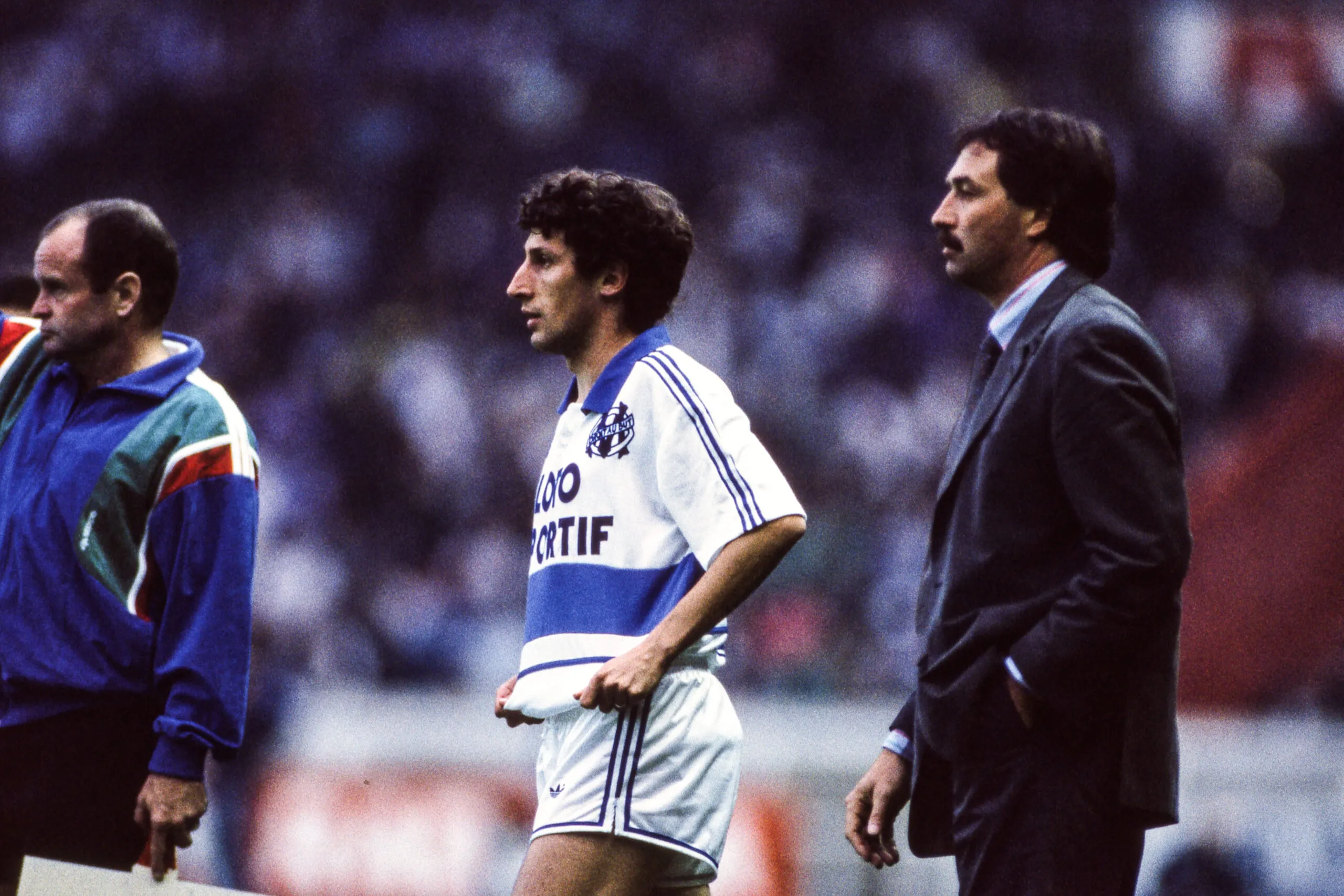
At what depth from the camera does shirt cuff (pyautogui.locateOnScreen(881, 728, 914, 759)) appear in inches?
133

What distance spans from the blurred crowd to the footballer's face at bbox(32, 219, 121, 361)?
6.65 meters

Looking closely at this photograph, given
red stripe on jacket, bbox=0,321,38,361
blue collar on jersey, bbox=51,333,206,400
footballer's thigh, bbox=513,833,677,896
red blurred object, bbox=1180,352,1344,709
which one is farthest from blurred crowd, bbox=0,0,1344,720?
footballer's thigh, bbox=513,833,677,896

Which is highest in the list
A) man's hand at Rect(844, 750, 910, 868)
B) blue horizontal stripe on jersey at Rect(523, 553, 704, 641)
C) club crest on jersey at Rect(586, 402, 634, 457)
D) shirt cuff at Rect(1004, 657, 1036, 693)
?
club crest on jersey at Rect(586, 402, 634, 457)

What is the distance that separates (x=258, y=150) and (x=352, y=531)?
529 cm

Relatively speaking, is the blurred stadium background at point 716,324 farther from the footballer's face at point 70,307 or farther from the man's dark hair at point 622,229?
the man's dark hair at point 622,229

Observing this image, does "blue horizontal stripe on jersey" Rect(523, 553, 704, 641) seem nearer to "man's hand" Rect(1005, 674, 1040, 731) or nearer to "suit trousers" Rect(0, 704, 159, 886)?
"man's hand" Rect(1005, 674, 1040, 731)

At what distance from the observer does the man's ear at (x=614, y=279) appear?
3637 mm

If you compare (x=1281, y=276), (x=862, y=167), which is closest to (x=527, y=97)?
(x=862, y=167)

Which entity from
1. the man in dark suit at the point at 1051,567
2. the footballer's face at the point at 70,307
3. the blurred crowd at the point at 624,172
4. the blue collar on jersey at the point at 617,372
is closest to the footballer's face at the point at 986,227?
the man in dark suit at the point at 1051,567

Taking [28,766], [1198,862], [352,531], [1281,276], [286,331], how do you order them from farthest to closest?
1. [1281,276]
2. [286,331]
3. [352,531]
4. [1198,862]
5. [28,766]

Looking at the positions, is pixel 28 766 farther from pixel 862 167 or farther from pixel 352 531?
pixel 862 167

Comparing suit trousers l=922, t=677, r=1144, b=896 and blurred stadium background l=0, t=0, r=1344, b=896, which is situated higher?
blurred stadium background l=0, t=0, r=1344, b=896

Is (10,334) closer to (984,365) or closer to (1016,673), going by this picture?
(984,365)

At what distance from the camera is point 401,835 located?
29.6 feet
